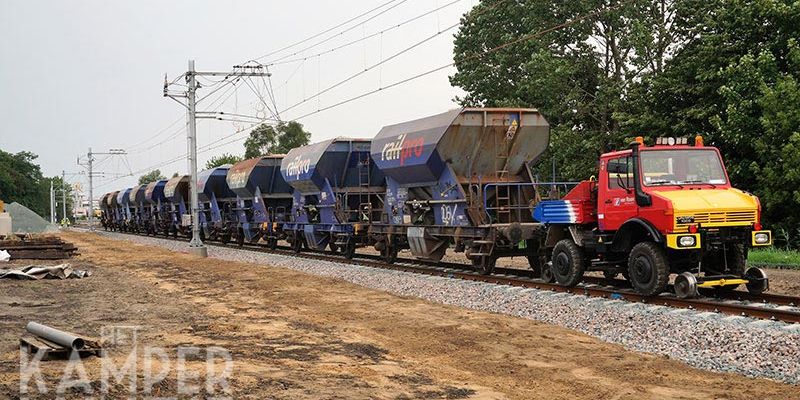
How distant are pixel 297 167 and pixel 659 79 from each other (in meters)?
13.7

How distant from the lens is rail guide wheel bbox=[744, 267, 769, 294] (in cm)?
1170

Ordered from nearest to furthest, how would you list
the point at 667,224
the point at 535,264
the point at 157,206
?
the point at 667,224, the point at 535,264, the point at 157,206

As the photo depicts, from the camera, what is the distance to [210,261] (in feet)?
79.0

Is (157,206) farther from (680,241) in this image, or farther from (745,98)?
(680,241)

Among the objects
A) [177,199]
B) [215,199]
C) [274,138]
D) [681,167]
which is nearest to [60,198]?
[274,138]

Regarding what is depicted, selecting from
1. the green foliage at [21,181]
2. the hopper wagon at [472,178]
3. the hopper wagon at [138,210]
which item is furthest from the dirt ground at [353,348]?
the green foliage at [21,181]

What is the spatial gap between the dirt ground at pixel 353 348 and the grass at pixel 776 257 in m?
11.0

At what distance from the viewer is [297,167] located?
24.6m

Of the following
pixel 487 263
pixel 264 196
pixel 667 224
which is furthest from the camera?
pixel 264 196

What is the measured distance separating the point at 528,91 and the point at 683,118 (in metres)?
8.42

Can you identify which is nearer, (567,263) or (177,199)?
(567,263)

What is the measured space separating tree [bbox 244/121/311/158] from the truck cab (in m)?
69.4

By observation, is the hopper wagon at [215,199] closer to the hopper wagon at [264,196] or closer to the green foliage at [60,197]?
the hopper wagon at [264,196]

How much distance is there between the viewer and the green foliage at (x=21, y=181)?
98.0 m
